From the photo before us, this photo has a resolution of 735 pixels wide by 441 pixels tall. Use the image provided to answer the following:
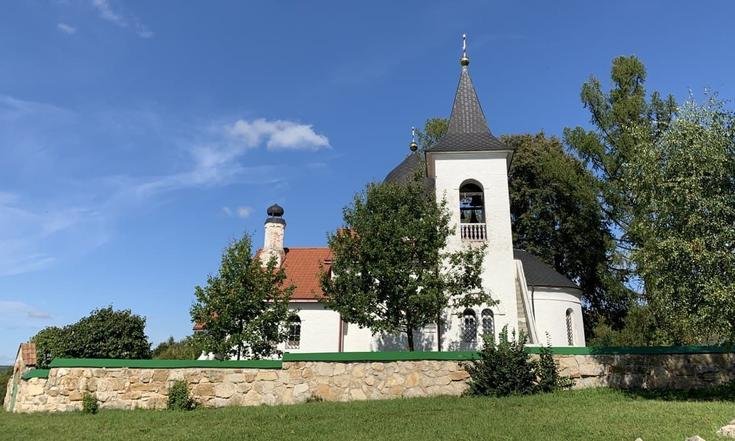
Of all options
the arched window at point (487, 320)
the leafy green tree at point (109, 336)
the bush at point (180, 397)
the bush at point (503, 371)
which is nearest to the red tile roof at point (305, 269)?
the leafy green tree at point (109, 336)

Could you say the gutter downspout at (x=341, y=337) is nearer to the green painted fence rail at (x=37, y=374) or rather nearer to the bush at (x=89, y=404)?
the bush at (x=89, y=404)

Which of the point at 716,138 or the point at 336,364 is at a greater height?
the point at 716,138

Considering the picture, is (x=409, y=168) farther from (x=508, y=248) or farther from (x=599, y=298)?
(x=599, y=298)

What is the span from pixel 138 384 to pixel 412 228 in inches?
367

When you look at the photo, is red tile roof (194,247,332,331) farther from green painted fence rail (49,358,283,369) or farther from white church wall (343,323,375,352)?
green painted fence rail (49,358,283,369)

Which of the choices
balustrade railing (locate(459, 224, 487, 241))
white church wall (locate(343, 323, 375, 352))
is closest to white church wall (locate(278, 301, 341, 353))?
white church wall (locate(343, 323, 375, 352))

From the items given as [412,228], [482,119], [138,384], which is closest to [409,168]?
[482,119]

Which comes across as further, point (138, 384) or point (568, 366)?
point (568, 366)

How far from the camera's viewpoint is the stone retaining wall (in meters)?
12.5

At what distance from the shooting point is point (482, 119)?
2183 cm

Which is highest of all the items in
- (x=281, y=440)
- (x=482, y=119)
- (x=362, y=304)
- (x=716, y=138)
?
(x=482, y=119)

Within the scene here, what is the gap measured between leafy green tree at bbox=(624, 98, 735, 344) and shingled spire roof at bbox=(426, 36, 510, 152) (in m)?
7.83

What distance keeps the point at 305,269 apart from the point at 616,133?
60.3 feet

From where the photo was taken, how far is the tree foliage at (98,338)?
18.1 m
